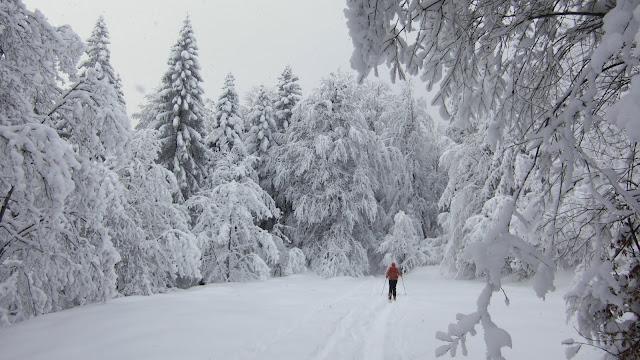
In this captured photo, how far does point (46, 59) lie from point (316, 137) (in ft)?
54.7

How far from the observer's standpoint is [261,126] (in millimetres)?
25203

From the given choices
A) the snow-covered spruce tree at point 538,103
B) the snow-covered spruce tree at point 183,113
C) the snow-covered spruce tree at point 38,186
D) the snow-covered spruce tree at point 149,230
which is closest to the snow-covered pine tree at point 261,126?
the snow-covered spruce tree at point 183,113

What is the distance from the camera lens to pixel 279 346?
7.02m

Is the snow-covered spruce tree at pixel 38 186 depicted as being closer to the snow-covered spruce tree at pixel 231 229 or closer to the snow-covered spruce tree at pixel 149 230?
the snow-covered spruce tree at pixel 149 230

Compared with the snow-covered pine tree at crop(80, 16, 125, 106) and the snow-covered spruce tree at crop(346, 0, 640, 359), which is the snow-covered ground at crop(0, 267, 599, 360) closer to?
the snow-covered spruce tree at crop(346, 0, 640, 359)

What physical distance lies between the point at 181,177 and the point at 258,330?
48.4 feet

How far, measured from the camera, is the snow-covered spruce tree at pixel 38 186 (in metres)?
5.53

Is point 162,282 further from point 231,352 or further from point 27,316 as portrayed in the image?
point 231,352

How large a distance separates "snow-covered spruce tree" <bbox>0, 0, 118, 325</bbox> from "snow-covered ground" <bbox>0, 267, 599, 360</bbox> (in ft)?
2.14

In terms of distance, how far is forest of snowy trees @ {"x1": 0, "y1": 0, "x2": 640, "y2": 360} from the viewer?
3.08 metres

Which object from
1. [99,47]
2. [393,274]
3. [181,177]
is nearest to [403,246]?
[393,274]

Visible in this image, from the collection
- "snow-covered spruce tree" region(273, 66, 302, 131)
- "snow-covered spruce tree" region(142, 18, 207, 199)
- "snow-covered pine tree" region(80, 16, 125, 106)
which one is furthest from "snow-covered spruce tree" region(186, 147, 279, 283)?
"snow-covered spruce tree" region(273, 66, 302, 131)

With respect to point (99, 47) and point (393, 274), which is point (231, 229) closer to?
point (393, 274)

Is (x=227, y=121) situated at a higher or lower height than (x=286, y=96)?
lower
